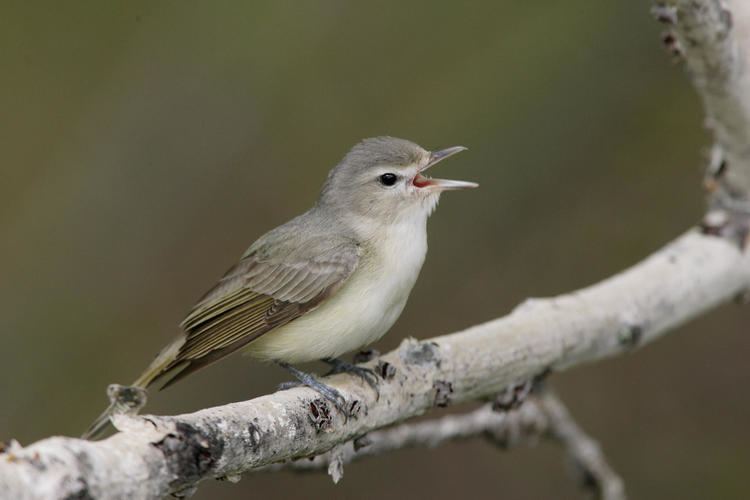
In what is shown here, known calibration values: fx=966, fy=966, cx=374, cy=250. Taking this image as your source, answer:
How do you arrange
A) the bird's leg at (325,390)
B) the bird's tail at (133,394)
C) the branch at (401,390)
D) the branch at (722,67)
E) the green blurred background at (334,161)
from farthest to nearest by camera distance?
the green blurred background at (334,161) < the branch at (722,67) < the bird's leg at (325,390) < the bird's tail at (133,394) < the branch at (401,390)

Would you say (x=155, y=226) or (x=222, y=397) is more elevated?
(x=155, y=226)

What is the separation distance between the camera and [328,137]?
6949 mm

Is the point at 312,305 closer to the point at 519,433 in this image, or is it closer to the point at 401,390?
the point at 401,390

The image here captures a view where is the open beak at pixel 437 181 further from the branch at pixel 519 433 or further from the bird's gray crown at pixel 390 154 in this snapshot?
the branch at pixel 519 433

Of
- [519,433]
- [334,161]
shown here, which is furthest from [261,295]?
[334,161]

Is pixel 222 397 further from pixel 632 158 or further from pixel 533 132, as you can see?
pixel 632 158

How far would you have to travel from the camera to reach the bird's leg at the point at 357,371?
352 centimetres

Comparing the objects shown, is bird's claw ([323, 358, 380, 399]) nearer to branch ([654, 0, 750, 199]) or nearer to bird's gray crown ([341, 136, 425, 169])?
bird's gray crown ([341, 136, 425, 169])

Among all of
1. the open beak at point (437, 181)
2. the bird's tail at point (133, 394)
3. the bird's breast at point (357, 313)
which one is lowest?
the bird's tail at point (133, 394)

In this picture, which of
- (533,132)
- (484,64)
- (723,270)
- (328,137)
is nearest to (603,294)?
(723,270)

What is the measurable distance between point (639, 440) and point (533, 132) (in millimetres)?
2162

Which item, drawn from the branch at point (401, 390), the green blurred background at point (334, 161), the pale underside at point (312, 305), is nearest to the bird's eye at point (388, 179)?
the pale underside at point (312, 305)

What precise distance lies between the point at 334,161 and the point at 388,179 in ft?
8.77

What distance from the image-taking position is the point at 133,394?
8.00 ft
